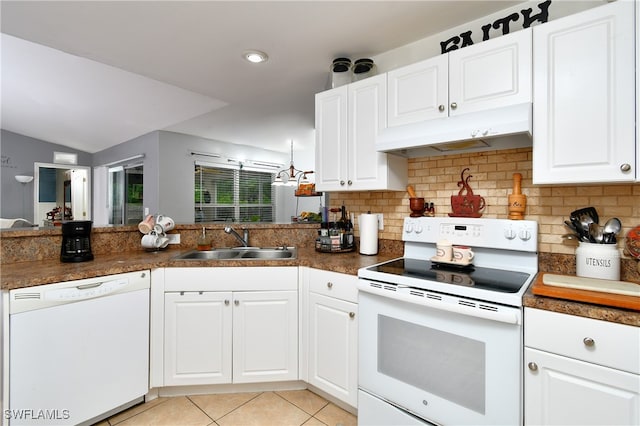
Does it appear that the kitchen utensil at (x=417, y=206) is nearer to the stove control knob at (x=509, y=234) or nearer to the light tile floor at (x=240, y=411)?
the stove control knob at (x=509, y=234)

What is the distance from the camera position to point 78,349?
4.97 ft

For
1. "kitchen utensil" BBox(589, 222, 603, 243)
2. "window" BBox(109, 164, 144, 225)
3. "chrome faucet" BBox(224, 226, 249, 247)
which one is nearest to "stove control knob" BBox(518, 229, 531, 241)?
"kitchen utensil" BBox(589, 222, 603, 243)

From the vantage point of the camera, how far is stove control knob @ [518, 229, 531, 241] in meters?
1.49

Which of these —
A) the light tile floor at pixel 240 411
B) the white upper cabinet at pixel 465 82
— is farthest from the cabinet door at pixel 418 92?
the light tile floor at pixel 240 411

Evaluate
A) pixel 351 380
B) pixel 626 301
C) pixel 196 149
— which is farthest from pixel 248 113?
pixel 626 301

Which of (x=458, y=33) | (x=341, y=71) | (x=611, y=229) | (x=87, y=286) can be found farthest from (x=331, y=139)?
(x=87, y=286)

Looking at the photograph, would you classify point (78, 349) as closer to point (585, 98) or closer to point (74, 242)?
point (74, 242)

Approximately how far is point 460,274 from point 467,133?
2.33 ft

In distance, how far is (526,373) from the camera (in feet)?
3.67

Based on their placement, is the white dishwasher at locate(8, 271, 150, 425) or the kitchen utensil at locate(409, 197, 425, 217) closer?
the white dishwasher at locate(8, 271, 150, 425)

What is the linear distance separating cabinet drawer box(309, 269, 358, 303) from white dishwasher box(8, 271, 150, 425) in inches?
40.2

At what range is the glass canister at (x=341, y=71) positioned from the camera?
7.07ft

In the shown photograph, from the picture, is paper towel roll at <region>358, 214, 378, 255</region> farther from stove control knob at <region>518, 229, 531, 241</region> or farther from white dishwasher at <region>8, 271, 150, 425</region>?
white dishwasher at <region>8, 271, 150, 425</region>

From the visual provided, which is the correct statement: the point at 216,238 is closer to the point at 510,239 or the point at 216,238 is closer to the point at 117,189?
the point at 510,239
